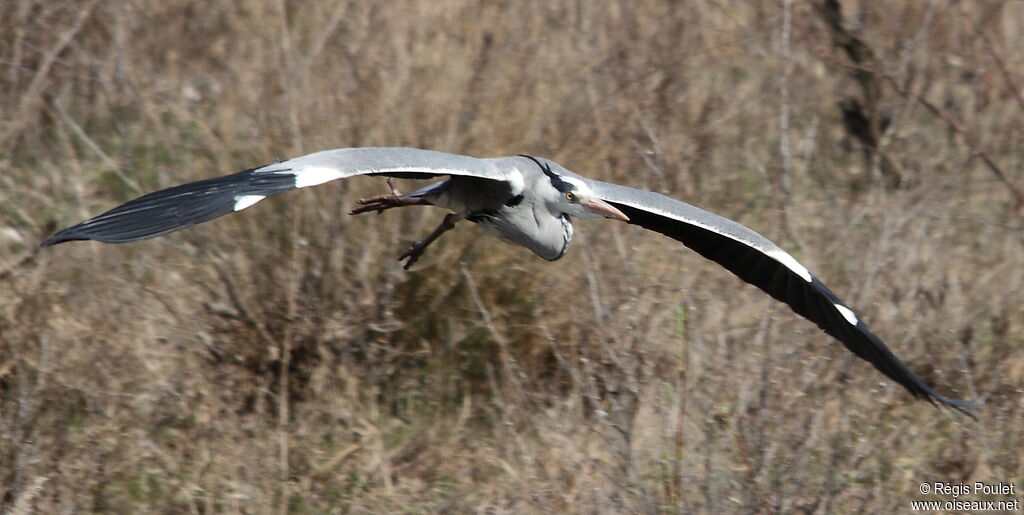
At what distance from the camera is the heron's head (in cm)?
495

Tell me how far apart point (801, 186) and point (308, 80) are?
10.9 ft

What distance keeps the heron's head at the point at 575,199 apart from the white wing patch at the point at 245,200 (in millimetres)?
1631

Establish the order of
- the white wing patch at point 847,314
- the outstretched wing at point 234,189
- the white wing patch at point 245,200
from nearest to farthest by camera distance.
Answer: the outstretched wing at point 234,189, the white wing patch at point 245,200, the white wing patch at point 847,314

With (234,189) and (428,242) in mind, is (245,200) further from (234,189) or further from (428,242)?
(428,242)

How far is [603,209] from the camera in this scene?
4.97 meters

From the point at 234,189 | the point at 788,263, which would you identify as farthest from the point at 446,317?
the point at 234,189

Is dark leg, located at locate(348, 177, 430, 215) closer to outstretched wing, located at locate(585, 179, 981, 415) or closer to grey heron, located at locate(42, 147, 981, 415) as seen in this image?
grey heron, located at locate(42, 147, 981, 415)

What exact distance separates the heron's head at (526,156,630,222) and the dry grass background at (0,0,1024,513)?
17.0 inches

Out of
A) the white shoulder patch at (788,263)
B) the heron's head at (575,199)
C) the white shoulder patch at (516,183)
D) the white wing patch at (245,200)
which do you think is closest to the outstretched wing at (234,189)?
the white wing patch at (245,200)

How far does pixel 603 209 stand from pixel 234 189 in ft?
5.76

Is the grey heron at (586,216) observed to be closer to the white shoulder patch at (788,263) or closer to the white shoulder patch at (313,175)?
the white shoulder patch at (788,263)

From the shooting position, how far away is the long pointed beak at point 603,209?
4.95m

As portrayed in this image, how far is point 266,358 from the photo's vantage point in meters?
5.30

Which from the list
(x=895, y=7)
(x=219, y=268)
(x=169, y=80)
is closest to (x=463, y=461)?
(x=219, y=268)
